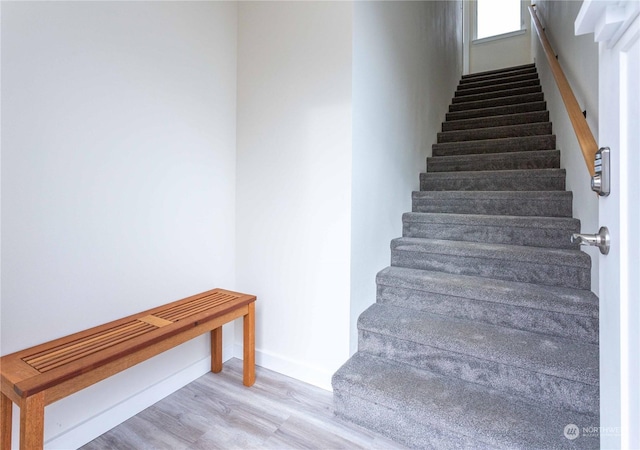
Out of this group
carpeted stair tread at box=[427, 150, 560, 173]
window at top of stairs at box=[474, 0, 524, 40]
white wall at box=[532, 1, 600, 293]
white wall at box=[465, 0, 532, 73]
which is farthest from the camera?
window at top of stairs at box=[474, 0, 524, 40]

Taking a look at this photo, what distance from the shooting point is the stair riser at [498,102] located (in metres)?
3.55

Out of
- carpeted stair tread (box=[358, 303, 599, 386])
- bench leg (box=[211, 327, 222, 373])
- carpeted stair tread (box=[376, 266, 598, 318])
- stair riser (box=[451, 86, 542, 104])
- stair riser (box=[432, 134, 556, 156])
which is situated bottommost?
bench leg (box=[211, 327, 222, 373])

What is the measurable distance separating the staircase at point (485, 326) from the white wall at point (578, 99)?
12 cm

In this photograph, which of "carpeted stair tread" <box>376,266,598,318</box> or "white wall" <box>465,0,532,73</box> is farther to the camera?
"white wall" <box>465,0,532,73</box>

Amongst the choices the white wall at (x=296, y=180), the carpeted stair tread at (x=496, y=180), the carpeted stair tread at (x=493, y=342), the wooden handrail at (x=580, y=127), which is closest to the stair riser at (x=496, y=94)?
the carpeted stair tread at (x=496, y=180)

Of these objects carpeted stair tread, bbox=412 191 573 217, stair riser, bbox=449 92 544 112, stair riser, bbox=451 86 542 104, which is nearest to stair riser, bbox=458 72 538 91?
stair riser, bbox=451 86 542 104

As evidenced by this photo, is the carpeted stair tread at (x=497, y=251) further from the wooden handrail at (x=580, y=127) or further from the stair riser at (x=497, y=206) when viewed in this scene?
the wooden handrail at (x=580, y=127)

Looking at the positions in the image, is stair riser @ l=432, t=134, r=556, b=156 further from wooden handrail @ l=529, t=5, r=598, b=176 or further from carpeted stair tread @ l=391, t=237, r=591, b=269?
carpeted stair tread @ l=391, t=237, r=591, b=269

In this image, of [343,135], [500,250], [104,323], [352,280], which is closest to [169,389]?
[104,323]

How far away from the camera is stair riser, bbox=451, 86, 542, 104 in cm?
380

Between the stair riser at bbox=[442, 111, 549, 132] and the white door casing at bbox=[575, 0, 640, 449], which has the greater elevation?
the stair riser at bbox=[442, 111, 549, 132]

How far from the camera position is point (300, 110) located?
1815 mm

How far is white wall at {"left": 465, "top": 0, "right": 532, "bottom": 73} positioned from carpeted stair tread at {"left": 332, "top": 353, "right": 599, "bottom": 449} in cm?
666

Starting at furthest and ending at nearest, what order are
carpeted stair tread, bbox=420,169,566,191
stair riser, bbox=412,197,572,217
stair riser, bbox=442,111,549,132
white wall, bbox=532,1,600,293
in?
stair riser, bbox=442,111,549,132, carpeted stair tread, bbox=420,169,566,191, stair riser, bbox=412,197,572,217, white wall, bbox=532,1,600,293
